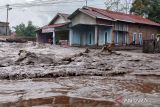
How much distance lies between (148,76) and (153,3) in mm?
39459

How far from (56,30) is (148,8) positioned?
51.0 feet

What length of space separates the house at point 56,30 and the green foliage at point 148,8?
1242 cm

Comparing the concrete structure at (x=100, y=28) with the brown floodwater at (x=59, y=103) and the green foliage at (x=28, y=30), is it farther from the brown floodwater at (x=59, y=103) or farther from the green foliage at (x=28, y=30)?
the brown floodwater at (x=59, y=103)

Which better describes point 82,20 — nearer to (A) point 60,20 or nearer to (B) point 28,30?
(A) point 60,20

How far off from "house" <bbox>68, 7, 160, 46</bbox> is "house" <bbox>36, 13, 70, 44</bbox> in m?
1.87

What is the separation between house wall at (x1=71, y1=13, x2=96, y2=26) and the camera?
119ft

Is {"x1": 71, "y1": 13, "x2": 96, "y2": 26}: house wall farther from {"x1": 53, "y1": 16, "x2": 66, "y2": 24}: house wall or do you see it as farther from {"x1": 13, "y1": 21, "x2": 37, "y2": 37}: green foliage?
{"x1": 13, "y1": 21, "x2": 37, "y2": 37}: green foliage

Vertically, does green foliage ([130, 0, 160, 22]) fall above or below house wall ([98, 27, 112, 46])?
above

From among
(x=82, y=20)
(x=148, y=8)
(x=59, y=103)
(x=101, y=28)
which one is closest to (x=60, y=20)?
(x=82, y=20)

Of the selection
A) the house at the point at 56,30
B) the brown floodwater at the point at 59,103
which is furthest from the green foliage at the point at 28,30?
the brown floodwater at the point at 59,103

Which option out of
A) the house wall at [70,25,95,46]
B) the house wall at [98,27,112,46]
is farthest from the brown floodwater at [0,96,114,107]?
the house wall at [70,25,95,46]

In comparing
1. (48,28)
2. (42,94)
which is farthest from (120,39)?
(42,94)

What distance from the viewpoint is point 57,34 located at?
151 feet

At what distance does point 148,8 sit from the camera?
49.7 metres
